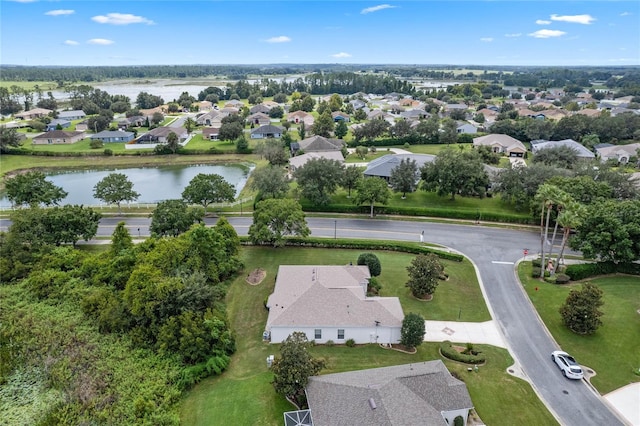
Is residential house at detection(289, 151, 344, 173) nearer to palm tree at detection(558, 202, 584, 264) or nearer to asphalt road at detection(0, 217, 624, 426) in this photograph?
asphalt road at detection(0, 217, 624, 426)

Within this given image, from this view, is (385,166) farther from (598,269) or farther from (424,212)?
(598,269)

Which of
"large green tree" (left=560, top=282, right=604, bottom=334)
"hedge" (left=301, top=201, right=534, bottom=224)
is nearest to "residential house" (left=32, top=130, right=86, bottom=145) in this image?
"hedge" (left=301, top=201, right=534, bottom=224)

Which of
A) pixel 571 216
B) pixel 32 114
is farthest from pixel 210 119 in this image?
pixel 571 216

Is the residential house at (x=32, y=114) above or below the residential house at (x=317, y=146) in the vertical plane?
above

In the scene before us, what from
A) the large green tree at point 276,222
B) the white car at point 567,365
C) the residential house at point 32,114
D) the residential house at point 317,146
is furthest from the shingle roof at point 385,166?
the residential house at point 32,114

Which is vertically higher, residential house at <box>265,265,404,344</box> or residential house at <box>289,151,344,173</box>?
residential house at <box>289,151,344,173</box>

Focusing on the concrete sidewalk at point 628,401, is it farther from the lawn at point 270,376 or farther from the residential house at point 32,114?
the residential house at point 32,114
